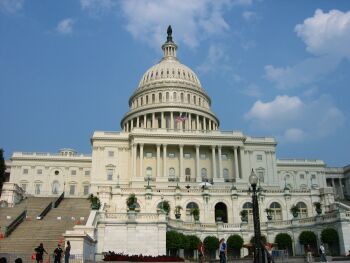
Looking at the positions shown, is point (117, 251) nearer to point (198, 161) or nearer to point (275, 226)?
point (275, 226)

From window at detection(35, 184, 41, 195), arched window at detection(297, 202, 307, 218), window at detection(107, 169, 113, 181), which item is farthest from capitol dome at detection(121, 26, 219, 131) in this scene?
arched window at detection(297, 202, 307, 218)

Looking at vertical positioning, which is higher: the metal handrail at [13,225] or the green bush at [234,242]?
the metal handrail at [13,225]

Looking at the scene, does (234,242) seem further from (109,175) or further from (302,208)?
(109,175)

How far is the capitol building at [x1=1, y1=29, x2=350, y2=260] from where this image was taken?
41844mm

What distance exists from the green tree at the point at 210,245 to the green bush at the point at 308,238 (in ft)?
30.8

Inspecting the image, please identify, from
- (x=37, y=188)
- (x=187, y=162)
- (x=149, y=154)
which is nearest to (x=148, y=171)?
(x=149, y=154)

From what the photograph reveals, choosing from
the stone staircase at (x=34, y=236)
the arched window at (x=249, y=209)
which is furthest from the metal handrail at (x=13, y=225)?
the arched window at (x=249, y=209)

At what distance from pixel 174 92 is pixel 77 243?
3389 inches

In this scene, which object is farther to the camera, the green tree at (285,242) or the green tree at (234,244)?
the green tree at (285,242)

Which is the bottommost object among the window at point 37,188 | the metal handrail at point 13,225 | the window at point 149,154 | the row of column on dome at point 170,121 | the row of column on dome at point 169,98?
the metal handrail at point 13,225

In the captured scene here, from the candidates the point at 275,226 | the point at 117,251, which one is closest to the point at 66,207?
the point at 117,251

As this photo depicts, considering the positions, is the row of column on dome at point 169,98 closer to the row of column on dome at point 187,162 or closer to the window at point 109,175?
the row of column on dome at point 187,162

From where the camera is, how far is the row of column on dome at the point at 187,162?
86556mm

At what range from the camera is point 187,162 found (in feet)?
291
